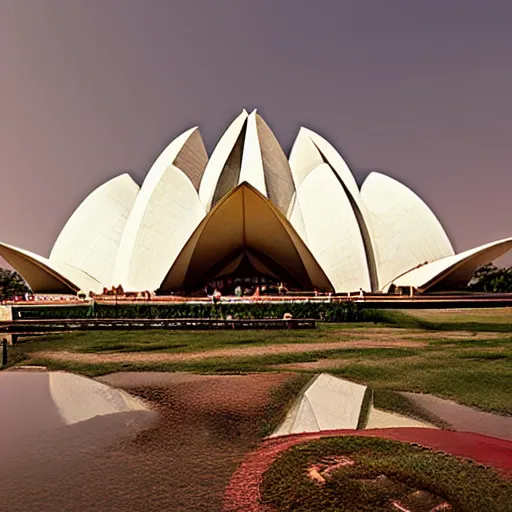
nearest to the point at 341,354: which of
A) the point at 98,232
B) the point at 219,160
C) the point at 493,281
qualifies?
the point at 219,160

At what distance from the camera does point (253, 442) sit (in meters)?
3.18

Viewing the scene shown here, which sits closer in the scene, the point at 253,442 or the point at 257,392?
the point at 253,442

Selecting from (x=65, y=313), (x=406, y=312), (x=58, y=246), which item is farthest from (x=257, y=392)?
(x=58, y=246)

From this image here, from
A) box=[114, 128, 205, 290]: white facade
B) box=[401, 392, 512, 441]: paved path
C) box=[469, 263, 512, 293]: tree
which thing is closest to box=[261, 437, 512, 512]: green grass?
box=[401, 392, 512, 441]: paved path

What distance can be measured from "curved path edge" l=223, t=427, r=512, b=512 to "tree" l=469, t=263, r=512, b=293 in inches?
1188

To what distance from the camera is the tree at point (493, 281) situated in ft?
100

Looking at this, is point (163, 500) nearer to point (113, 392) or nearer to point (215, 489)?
point (215, 489)

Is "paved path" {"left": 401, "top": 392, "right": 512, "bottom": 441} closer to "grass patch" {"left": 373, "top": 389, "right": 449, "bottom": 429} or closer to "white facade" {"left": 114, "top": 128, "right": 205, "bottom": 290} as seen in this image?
"grass patch" {"left": 373, "top": 389, "right": 449, "bottom": 429}

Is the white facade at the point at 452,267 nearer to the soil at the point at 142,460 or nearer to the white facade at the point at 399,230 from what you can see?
the white facade at the point at 399,230

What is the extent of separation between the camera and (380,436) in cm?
322

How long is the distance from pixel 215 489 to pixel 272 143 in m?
20.2

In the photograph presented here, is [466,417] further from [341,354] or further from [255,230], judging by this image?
[255,230]

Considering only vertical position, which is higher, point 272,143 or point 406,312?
point 272,143

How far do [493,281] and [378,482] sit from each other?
32.7m
